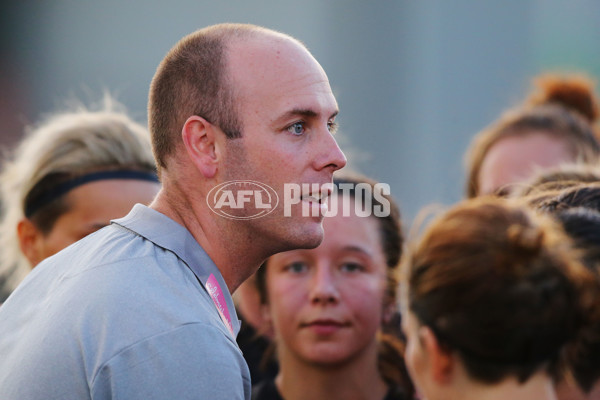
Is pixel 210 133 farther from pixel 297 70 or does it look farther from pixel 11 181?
pixel 11 181

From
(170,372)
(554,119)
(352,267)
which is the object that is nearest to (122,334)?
(170,372)

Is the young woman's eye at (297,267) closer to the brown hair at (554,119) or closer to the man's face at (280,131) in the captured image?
the man's face at (280,131)

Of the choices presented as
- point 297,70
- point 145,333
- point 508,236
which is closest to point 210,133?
point 297,70

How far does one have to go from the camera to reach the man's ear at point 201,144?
222 cm

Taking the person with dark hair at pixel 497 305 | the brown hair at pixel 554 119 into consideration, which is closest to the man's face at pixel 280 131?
the person with dark hair at pixel 497 305

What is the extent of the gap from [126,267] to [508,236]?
92cm

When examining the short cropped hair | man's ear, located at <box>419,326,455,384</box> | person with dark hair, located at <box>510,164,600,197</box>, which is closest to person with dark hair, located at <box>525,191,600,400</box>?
man's ear, located at <box>419,326,455,384</box>

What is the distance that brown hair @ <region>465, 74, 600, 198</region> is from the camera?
429cm

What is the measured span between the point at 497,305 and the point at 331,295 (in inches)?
52.0

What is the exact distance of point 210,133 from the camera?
2225 millimetres

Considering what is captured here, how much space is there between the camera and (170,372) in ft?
5.43

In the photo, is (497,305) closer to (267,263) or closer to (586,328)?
(586,328)

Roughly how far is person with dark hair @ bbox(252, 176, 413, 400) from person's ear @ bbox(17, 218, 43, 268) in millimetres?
980

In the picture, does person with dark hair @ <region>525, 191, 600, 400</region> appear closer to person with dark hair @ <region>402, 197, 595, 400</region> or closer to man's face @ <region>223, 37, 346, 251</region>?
person with dark hair @ <region>402, 197, 595, 400</region>
